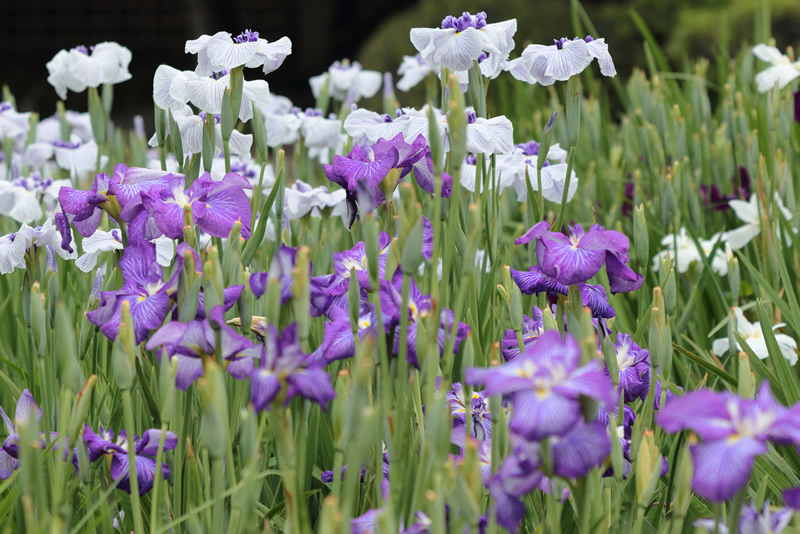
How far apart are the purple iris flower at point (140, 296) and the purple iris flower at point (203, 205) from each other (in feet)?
0.16

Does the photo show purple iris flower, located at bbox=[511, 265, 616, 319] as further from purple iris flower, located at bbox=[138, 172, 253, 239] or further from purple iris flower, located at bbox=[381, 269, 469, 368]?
purple iris flower, located at bbox=[138, 172, 253, 239]


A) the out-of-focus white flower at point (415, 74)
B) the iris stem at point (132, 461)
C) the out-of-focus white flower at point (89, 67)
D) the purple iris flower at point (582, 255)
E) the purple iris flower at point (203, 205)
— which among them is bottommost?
the iris stem at point (132, 461)

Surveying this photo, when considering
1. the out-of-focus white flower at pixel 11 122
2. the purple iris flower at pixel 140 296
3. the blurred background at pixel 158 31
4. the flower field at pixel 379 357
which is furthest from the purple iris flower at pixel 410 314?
the blurred background at pixel 158 31

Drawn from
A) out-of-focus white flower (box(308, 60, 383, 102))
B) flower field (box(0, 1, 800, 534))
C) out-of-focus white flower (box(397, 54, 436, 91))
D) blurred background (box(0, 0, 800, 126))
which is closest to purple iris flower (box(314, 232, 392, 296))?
flower field (box(0, 1, 800, 534))

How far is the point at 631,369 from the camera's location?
123cm

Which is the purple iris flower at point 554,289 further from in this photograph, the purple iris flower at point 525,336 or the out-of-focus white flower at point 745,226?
the out-of-focus white flower at point 745,226

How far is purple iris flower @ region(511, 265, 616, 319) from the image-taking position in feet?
3.64

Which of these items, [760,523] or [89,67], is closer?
[760,523]

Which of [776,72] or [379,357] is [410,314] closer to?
[379,357]

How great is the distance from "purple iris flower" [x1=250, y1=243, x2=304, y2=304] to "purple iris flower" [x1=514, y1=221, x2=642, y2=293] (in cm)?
30

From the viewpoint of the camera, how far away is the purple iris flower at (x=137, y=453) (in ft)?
3.41

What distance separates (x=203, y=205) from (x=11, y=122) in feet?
5.79

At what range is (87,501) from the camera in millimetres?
1093

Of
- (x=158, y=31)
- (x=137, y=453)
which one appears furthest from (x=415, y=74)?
(x=158, y=31)
